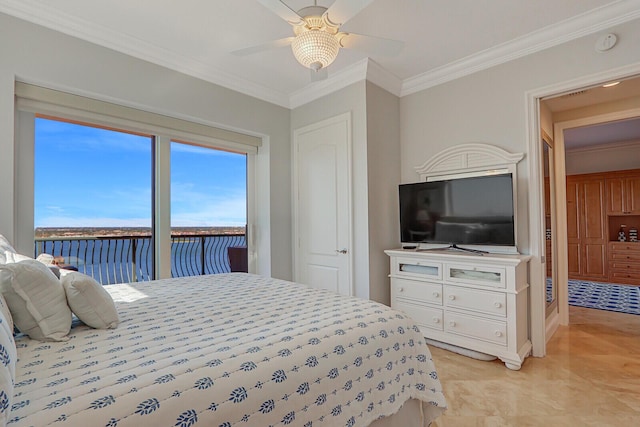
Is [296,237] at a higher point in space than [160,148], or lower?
lower

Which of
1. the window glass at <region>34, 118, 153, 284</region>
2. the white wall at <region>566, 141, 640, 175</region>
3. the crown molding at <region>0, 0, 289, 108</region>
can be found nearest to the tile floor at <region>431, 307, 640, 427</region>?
the window glass at <region>34, 118, 153, 284</region>

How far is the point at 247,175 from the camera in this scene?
382 centimetres

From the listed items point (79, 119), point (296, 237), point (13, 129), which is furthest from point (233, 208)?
point (13, 129)

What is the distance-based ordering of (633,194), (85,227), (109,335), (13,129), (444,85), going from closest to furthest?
(109,335), (13,129), (85,227), (444,85), (633,194)

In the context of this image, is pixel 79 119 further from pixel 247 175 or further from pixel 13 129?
pixel 247 175

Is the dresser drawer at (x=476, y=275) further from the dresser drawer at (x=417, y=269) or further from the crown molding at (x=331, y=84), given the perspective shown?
the crown molding at (x=331, y=84)

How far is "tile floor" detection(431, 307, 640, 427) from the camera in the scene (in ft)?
6.19

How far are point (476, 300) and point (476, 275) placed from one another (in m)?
0.20

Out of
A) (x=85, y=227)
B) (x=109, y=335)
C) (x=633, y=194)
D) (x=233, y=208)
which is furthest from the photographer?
(x=633, y=194)

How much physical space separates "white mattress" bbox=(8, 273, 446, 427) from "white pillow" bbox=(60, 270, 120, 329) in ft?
0.14

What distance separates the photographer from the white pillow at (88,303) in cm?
127

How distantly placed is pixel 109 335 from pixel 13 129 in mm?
1873

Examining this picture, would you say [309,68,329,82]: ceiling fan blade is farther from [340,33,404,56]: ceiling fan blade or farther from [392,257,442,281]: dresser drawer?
[392,257,442,281]: dresser drawer

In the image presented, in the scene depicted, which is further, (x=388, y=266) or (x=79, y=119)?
(x=388, y=266)
